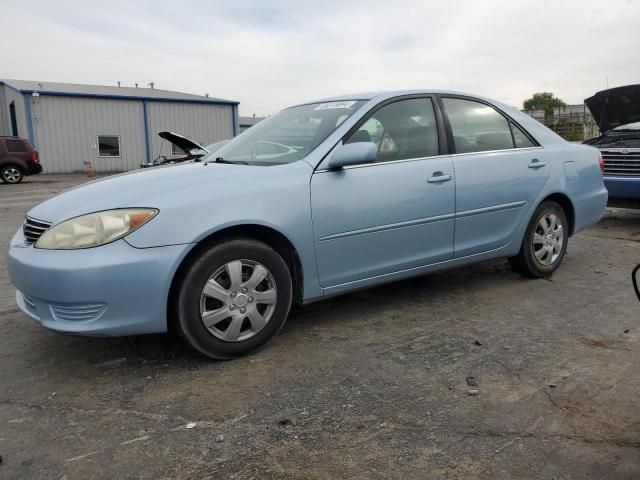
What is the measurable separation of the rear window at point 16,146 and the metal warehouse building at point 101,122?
679 cm

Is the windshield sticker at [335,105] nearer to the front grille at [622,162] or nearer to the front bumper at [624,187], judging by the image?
the front bumper at [624,187]

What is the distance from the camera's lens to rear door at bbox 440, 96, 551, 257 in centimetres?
399

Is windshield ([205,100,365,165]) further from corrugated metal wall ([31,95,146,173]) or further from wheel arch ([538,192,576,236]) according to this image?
corrugated metal wall ([31,95,146,173])

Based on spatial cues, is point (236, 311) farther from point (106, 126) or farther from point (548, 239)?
point (106, 126)

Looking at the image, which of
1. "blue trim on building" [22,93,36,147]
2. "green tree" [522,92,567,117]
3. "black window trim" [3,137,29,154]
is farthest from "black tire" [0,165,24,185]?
"green tree" [522,92,567,117]

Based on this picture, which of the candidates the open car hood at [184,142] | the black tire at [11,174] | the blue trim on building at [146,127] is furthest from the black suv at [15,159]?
the open car hood at [184,142]

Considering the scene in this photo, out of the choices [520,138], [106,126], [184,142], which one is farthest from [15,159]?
[520,138]

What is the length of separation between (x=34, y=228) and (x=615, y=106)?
7799 mm

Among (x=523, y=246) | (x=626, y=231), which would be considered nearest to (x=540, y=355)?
(x=523, y=246)

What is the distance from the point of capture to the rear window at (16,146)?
715 inches

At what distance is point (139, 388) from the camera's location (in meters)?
2.82

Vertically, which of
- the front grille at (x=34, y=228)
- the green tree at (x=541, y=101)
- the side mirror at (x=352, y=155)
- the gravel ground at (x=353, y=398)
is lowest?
the gravel ground at (x=353, y=398)

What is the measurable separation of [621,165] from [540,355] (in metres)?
5.18

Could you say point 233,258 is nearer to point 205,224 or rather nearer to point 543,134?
point 205,224
